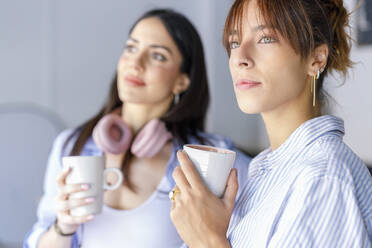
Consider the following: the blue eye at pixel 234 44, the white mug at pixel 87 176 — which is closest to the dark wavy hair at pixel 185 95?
the white mug at pixel 87 176

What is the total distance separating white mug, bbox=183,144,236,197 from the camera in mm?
695

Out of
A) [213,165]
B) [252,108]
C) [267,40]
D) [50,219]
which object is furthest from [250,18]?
[50,219]

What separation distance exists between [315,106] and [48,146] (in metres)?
1.65

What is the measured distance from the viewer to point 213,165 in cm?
70

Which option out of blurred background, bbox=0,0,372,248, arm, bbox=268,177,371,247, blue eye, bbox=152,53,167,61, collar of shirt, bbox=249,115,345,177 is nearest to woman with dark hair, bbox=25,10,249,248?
blue eye, bbox=152,53,167,61

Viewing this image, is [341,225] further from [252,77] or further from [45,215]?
[45,215]

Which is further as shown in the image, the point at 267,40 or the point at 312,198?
the point at 267,40

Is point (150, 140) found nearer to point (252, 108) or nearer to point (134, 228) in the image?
point (134, 228)

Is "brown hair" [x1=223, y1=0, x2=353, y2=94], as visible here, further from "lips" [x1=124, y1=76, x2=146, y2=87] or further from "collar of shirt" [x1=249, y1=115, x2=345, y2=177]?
"lips" [x1=124, y1=76, x2=146, y2=87]

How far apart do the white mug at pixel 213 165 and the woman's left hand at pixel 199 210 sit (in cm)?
1

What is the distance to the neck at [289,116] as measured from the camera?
2.45 feet

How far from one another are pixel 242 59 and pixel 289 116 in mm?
145

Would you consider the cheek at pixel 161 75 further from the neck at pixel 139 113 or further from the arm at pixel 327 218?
the arm at pixel 327 218

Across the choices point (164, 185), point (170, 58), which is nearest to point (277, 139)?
point (164, 185)
